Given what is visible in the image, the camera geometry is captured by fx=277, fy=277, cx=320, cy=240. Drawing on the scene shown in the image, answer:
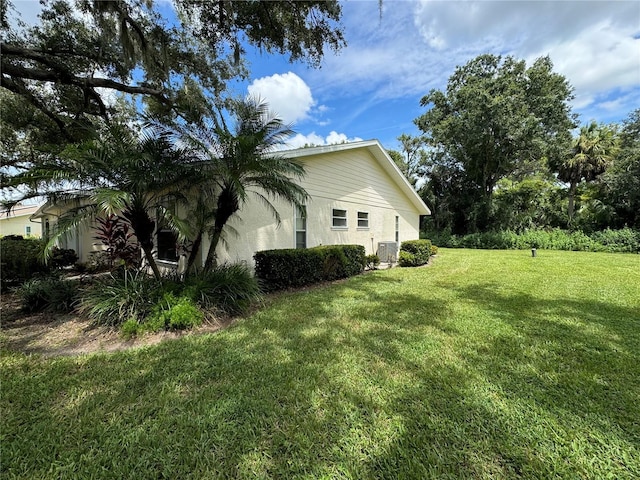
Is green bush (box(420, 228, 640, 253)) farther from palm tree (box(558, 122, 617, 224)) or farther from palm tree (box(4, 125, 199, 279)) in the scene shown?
palm tree (box(4, 125, 199, 279))

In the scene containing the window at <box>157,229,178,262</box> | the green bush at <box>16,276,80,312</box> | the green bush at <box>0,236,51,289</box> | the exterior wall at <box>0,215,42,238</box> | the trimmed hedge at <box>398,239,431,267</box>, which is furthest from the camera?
the exterior wall at <box>0,215,42,238</box>

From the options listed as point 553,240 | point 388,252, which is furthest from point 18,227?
point 553,240

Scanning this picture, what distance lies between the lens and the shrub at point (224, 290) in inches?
206

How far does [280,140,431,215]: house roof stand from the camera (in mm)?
8383

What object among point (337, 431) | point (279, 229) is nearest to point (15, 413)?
point (337, 431)

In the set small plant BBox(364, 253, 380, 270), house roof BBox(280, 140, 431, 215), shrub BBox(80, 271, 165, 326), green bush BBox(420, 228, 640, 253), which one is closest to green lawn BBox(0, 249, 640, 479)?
shrub BBox(80, 271, 165, 326)

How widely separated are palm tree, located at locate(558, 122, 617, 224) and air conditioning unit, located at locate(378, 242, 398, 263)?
18930mm

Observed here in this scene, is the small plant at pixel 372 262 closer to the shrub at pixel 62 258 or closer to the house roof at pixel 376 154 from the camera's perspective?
the house roof at pixel 376 154

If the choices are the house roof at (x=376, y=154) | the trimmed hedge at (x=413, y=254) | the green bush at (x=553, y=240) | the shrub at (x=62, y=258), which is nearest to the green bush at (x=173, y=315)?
the house roof at (x=376, y=154)

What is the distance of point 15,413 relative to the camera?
2.58 metres

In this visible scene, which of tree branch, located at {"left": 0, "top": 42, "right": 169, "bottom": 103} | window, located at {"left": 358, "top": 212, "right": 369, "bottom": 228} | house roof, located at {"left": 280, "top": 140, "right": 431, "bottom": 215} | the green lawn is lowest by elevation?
the green lawn

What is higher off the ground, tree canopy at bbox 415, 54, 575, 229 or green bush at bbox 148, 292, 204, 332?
tree canopy at bbox 415, 54, 575, 229

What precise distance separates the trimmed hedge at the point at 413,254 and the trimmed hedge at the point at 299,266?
3.58 metres

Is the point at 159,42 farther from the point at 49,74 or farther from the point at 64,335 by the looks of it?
the point at 64,335
